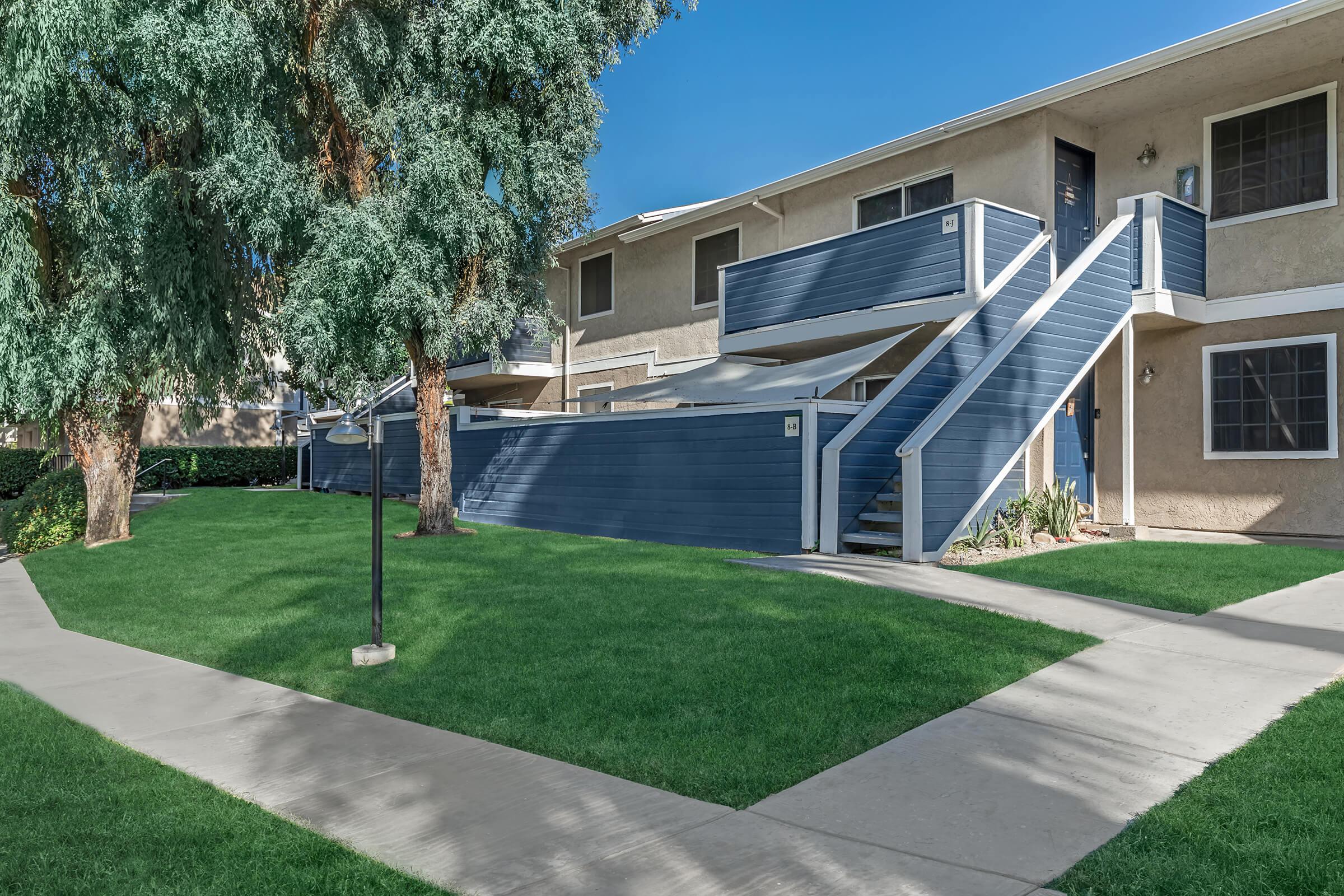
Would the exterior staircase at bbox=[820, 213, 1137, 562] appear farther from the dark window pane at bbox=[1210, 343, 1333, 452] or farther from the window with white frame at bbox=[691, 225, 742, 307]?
the window with white frame at bbox=[691, 225, 742, 307]

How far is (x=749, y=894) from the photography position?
3.31 metres

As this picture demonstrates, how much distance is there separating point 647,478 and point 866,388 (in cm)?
411

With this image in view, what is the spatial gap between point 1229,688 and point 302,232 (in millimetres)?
13494

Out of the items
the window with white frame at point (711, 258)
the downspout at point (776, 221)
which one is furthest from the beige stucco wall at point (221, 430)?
the downspout at point (776, 221)

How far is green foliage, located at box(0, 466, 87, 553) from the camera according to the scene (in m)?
16.5

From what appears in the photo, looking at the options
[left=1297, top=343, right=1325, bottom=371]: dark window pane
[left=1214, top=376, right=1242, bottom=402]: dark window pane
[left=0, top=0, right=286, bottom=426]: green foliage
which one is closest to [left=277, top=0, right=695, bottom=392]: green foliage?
[left=0, top=0, right=286, bottom=426]: green foliage

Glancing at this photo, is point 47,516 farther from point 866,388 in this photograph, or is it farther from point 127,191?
point 866,388

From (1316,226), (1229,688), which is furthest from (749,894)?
(1316,226)

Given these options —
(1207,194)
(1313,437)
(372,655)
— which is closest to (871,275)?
(1207,194)

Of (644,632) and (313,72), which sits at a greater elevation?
(313,72)

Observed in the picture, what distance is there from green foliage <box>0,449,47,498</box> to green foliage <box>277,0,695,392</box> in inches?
842

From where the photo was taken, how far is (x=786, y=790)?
426 cm

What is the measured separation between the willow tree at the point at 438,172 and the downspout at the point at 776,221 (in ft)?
11.9

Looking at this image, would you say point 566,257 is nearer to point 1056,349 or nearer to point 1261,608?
point 1056,349
